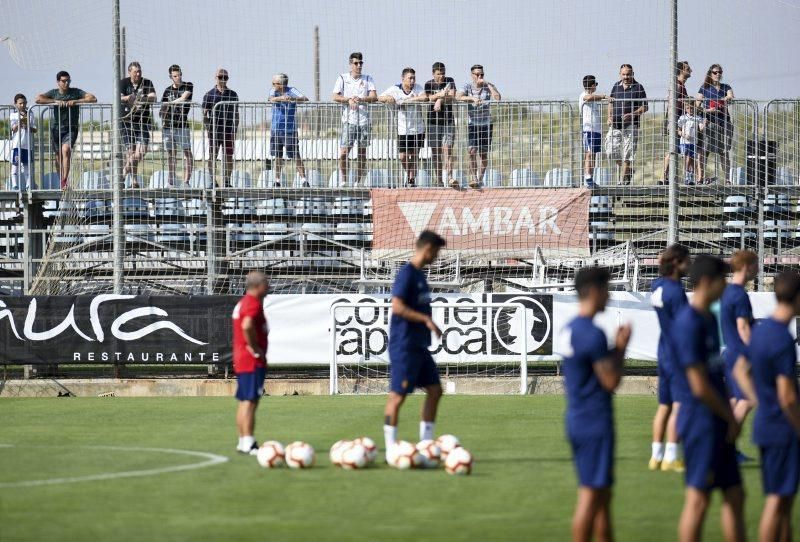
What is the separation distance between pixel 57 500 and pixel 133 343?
11125 millimetres

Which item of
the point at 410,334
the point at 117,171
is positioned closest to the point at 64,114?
the point at 117,171

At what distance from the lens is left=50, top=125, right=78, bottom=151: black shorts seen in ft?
75.6

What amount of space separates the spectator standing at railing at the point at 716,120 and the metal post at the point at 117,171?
10.6 m

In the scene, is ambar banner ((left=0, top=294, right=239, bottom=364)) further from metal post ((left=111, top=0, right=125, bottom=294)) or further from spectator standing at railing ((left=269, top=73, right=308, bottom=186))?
spectator standing at railing ((left=269, top=73, right=308, bottom=186))

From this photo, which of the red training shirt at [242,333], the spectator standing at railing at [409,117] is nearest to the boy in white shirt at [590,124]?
the spectator standing at railing at [409,117]

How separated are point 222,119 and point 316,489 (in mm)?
13743

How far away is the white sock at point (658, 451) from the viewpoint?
38.6 feet

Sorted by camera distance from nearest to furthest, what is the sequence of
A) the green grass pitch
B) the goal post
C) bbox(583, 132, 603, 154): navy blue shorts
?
the green grass pitch, the goal post, bbox(583, 132, 603, 154): navy blue shorts

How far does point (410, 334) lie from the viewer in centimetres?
1183

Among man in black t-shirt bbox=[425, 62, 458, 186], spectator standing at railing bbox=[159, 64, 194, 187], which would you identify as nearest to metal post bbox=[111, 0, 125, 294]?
spectator standing at railing bbox=[159, 64, 194, 187]

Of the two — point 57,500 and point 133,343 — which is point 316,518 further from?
point 133,343

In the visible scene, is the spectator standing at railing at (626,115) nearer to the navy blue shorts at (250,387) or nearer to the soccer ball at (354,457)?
the navy blue shorts at (250,387)

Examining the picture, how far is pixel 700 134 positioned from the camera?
2258cm

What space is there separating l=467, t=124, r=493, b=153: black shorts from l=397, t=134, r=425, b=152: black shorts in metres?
0.94
